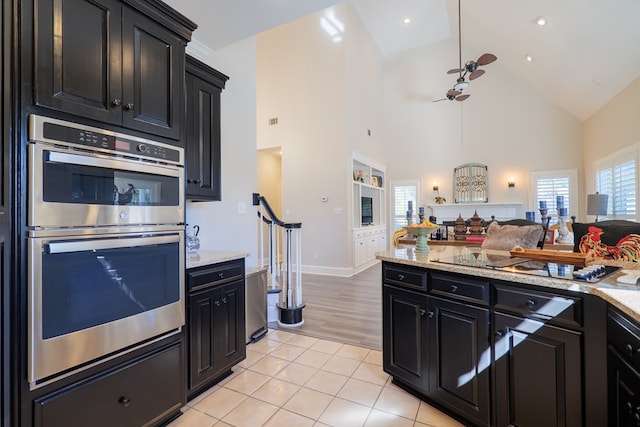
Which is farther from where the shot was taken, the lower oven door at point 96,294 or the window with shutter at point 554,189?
the window with shutter at point 554,189

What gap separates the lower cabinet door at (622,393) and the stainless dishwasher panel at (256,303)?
2.45m

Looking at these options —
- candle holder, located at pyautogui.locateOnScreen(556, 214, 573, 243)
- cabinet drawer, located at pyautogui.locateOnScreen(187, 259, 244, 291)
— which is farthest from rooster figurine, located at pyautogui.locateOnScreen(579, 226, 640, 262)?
cabinet drawer, located at pyautogui.locateOnScreen(187, 259, 244, 291)

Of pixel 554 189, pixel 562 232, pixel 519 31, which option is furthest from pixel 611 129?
pixel 562 232

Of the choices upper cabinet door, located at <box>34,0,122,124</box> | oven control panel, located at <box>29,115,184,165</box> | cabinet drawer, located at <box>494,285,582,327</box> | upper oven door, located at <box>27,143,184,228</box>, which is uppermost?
upper cabinet door, located at <box>34,0,122,124</box>

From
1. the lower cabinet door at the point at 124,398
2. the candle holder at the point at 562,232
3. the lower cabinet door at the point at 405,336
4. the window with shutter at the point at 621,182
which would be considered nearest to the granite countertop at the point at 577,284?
the lower cabinet door at the point at 405,336

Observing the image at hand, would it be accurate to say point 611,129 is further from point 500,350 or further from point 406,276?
point 500,350

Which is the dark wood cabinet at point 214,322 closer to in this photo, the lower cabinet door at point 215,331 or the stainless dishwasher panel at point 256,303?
the lower cabinet door at point 215,331

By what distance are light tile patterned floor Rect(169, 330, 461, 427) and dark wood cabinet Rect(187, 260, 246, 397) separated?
0.17 metres

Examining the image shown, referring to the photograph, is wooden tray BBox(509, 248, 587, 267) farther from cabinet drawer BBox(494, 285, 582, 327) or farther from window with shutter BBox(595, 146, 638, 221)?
window with shutter BBox(595, 146, 638, 221)

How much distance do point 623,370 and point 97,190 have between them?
231cm

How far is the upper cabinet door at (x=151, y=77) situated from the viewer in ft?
5.11

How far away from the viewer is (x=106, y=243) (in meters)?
1.41

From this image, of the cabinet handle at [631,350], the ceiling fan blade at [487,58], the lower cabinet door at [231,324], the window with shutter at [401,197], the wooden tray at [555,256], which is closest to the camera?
the cabinet handle at [631,350]

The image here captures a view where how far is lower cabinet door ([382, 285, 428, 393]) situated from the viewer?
191 centimetres
